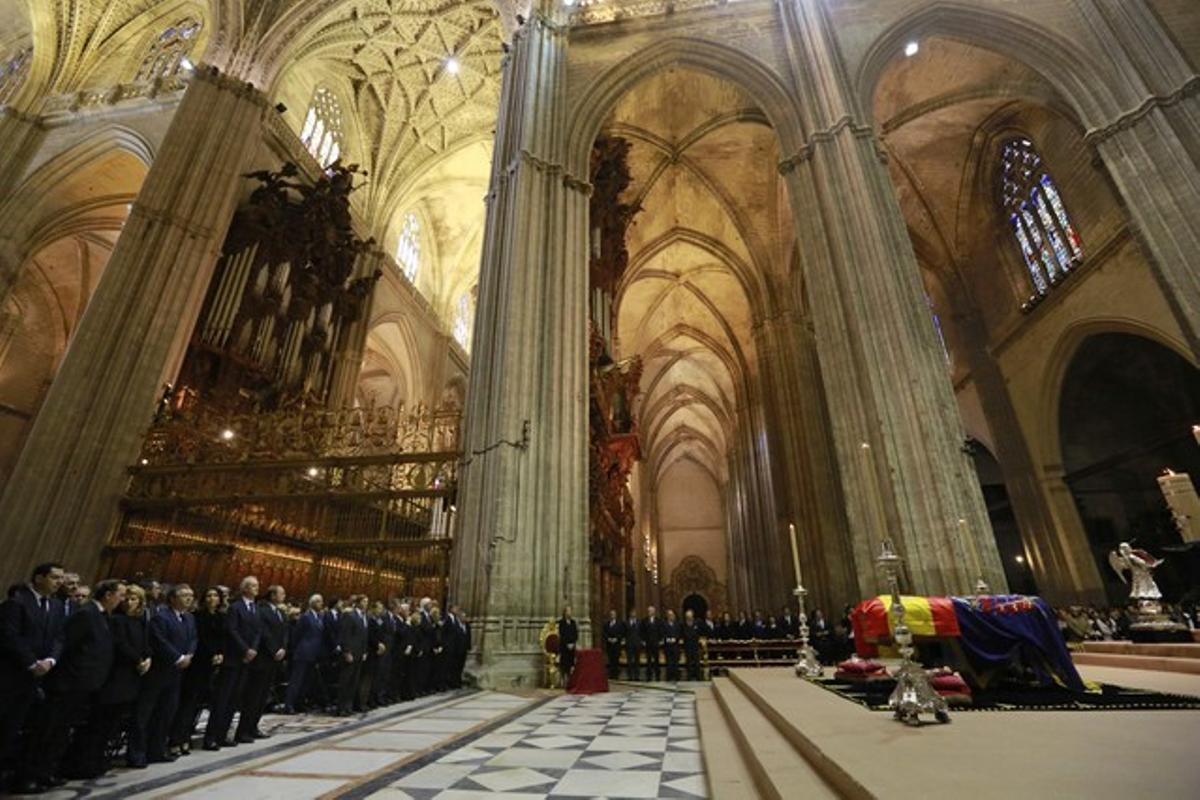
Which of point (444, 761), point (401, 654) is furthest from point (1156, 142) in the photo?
point (401, 654)

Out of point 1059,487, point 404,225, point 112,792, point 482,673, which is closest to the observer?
point 112,792

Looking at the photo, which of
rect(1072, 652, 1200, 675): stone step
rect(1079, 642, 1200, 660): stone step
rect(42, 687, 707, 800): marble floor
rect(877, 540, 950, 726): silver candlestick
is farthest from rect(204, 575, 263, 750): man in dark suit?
rect(1079, 642, 1200, 660): stone step

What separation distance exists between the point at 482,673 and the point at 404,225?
1735 centimetres

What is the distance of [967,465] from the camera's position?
739 centimetres

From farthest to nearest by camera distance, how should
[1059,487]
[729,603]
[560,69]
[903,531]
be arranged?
[729,603], [1059,487], [560,69], [903,531]

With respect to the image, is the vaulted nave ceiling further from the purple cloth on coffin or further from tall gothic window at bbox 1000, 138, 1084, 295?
the purple cloth on coffin

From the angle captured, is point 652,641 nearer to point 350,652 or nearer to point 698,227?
point 350,652

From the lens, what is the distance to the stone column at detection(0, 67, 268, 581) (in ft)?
26.3

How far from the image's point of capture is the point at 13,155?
12.1 meters

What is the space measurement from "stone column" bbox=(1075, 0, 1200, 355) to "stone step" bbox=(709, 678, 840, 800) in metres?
9.24

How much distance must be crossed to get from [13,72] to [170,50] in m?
3.64

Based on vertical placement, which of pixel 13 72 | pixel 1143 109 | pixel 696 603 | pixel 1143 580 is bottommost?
pixel 1143 580

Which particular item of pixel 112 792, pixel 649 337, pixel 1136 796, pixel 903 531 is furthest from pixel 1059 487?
pixel 112 792

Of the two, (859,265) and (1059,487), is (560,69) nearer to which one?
(859,265)
